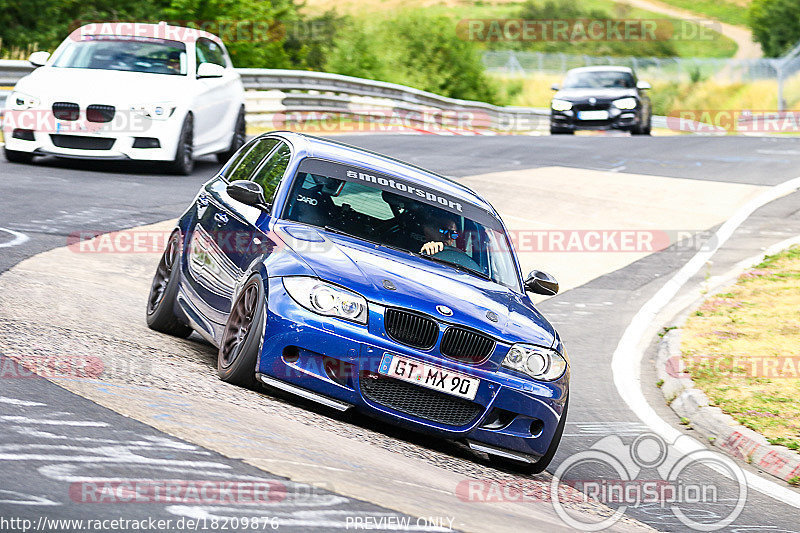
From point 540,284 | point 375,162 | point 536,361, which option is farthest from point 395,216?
point 536,361

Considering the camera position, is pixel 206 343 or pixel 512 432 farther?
pixel 206 343

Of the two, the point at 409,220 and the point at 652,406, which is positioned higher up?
the point at 409,220

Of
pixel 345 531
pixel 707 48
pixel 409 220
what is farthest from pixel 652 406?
pixel 707 48

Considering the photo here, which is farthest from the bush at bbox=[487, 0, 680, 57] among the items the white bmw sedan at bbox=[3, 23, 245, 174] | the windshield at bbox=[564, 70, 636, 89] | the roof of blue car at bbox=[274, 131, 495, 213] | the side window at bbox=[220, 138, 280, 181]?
the roof of blue car at bbox=[274, 131, 495, 213]

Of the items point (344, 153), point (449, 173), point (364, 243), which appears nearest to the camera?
point (364, 243)

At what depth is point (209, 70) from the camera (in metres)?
16.2

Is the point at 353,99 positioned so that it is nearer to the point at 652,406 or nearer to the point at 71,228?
the point at 71,228

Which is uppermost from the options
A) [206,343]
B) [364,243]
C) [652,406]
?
[364,243]

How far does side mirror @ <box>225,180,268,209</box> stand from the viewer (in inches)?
295

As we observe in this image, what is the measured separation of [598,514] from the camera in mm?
6156

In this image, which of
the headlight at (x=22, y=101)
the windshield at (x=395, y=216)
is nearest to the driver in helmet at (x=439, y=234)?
the windshield at (x=395, y=216)

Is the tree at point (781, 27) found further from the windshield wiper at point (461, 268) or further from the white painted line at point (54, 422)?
the white painted line at point (54, 422)

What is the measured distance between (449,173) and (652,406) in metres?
11.2

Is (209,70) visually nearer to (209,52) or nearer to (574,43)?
(209,52)
